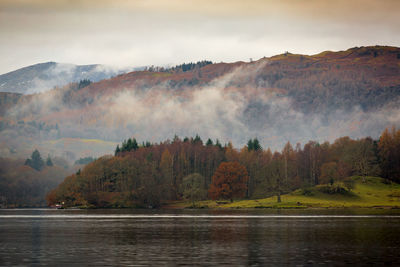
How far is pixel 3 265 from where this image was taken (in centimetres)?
5788

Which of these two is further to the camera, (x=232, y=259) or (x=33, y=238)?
(x=33, y=238)

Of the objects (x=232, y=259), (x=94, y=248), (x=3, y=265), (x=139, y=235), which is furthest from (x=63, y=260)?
(x=139, y=235)

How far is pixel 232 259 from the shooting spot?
206ft

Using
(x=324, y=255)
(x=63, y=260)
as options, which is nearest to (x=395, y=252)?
(x=324, y=255)

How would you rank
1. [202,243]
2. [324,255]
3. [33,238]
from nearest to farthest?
[324,255], [202,243], [33,238]

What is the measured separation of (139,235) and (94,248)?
23.3 metres

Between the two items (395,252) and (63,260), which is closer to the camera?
(63,260)

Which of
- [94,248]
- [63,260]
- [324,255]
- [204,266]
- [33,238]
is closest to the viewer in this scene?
[204,266]

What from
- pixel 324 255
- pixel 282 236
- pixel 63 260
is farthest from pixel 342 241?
pixel 63 260

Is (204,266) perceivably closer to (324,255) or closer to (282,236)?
(324,255)

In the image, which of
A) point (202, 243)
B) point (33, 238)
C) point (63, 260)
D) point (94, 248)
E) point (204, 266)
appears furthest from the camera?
point (33, 238)

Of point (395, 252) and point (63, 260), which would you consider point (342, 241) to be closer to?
point (395, 252)

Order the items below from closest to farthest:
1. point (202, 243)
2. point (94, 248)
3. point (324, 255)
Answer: point (324, 255) → point (94, 248) → point (202, 243)

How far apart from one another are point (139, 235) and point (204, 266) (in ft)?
140
